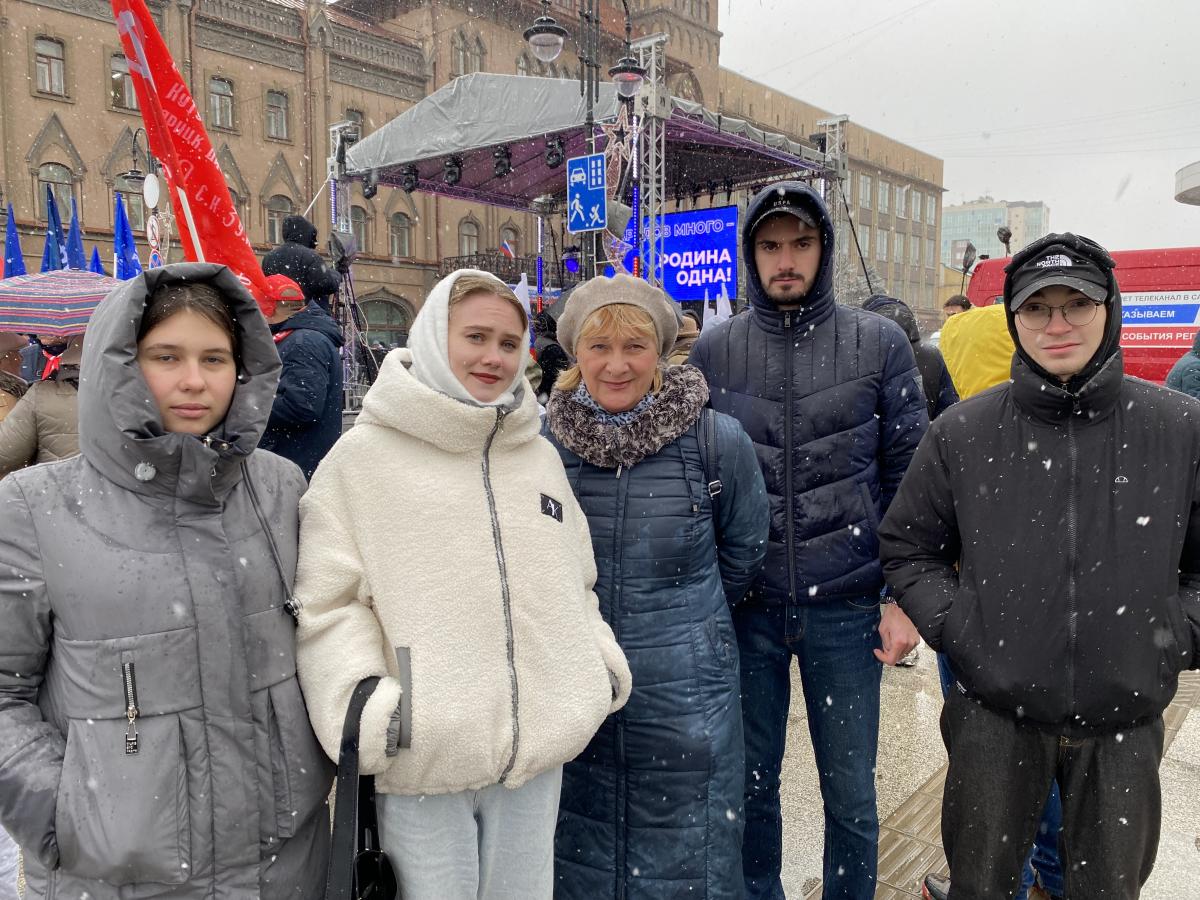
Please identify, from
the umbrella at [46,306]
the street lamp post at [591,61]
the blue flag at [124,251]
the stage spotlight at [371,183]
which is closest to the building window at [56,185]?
the stage spotlight at [371,183]

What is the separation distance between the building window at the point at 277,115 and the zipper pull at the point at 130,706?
27659mm

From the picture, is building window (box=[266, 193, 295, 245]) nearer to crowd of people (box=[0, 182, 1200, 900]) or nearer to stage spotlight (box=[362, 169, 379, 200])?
stage spotlight (box=[362, 169, 379, 200])

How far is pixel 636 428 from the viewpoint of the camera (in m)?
2.11

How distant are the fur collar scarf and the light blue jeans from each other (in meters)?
0.78

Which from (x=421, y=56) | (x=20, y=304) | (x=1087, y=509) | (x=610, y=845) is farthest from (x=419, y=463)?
(x=421, y=56)

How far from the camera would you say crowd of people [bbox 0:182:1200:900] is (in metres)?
1.44

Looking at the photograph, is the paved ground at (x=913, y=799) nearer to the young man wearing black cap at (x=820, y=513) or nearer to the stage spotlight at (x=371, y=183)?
the young man wearing black cap at (x=820, y=513)

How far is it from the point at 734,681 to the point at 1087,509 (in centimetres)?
95

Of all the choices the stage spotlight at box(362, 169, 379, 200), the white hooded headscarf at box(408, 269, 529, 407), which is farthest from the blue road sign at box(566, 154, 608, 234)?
the white hooded headscarf at box(408, 269, 529, 407)

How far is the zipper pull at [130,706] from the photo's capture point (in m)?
1.39

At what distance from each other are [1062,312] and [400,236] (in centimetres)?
2871

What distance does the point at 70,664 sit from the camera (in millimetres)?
1408

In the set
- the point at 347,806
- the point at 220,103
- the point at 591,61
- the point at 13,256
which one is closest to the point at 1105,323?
the point at 347,806

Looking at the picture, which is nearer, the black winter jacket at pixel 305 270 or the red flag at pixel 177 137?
the red flag at pixel 177 137
